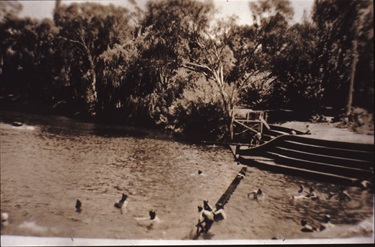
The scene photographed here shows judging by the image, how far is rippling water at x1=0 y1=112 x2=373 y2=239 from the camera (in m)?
5.51

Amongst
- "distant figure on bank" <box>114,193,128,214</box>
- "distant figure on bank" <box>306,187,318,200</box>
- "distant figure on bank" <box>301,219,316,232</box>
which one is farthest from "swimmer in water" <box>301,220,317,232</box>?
"distant figure on bank" <box>114,193,128,214</box>

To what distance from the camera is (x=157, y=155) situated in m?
10.5

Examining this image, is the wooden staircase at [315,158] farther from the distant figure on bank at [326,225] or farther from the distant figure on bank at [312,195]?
the distant figure on bank at [326,225]

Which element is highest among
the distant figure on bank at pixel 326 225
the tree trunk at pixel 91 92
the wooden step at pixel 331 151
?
the tree trunk at pixel 91 92

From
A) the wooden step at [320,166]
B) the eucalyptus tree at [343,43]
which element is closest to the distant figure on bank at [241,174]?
the wooden step at [320,166]

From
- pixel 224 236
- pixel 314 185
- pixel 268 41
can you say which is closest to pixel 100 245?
pixel 224 236

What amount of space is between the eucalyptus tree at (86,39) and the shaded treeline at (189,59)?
0.04 metres

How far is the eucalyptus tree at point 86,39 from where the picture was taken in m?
6.37

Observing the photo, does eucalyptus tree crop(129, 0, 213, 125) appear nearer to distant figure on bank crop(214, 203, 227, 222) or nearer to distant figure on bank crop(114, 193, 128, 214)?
distant figure on bank crop(114, 193, 128, 214)

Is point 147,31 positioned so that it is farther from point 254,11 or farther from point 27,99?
point 27,99

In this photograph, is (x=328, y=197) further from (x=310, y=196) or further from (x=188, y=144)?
(x=188, y=144)

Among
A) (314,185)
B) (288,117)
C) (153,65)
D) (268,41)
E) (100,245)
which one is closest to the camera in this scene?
(100,245)

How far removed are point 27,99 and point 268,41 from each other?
7.57 metres

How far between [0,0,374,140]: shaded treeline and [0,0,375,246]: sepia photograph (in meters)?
0.05
